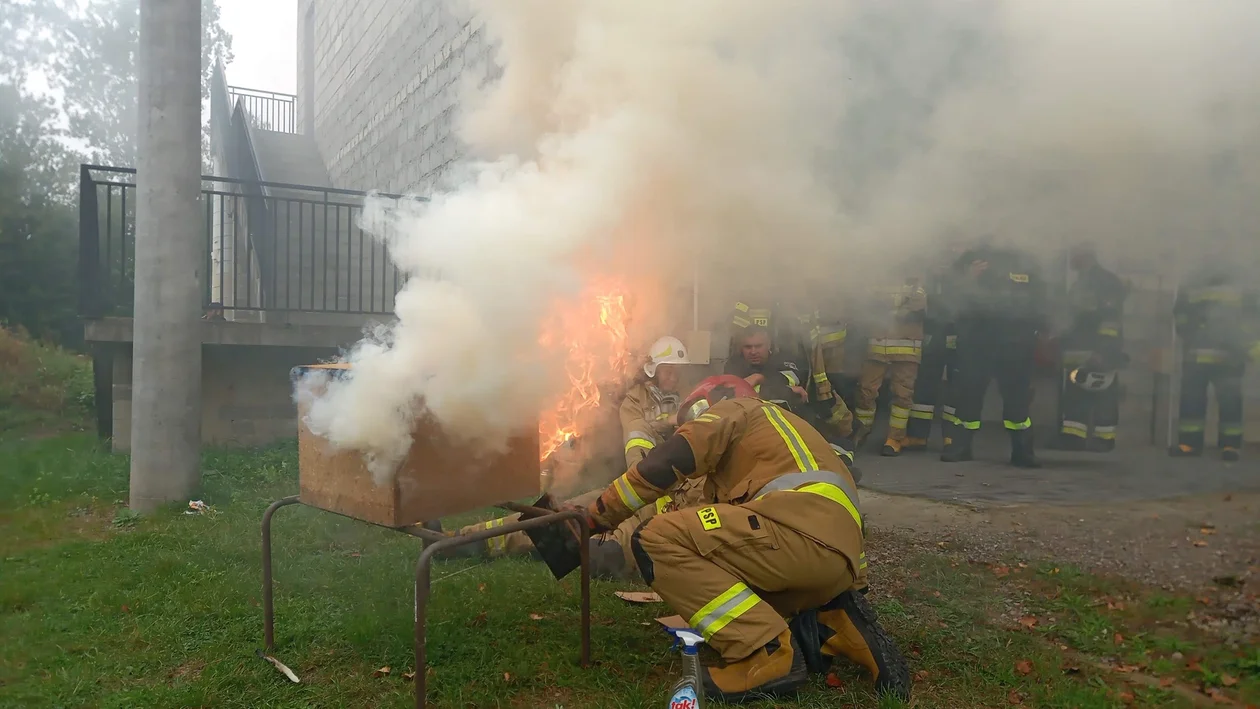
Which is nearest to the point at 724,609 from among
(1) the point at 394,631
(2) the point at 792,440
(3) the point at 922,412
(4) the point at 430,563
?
(2) the point at 792,440

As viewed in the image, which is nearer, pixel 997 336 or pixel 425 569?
pixel 425 569

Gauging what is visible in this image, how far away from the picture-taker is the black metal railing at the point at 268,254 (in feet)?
23.8

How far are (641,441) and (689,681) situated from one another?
2422mm

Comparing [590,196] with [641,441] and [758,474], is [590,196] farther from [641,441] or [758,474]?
[641,441]

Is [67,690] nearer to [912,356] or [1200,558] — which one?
[1200,558]

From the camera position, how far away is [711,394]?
188 inches

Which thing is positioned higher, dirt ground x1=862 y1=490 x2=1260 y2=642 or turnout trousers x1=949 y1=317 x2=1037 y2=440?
turnout trousers x1=949 y1=317 x2=1037 y2=440

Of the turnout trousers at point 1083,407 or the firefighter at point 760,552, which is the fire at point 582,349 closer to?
the firefighter at point 760,552

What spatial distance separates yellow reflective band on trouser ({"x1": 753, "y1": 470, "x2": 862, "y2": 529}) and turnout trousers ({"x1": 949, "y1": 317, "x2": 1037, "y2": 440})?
12.4 feet

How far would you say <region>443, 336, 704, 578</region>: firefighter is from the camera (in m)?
4.52

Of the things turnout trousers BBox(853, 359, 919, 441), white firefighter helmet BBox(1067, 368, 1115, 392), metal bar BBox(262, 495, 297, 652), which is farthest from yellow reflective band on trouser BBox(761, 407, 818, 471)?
white firefighter helmet BBox(1067, 368, 1115, 392)

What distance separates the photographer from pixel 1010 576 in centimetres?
422

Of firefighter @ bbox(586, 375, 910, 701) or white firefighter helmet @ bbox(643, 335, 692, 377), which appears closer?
firefighter @ bbox(586, 375, 910, 701)

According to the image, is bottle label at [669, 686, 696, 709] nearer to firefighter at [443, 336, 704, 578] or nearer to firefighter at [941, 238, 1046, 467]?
firefighter at [443, 336, 704, 578]
